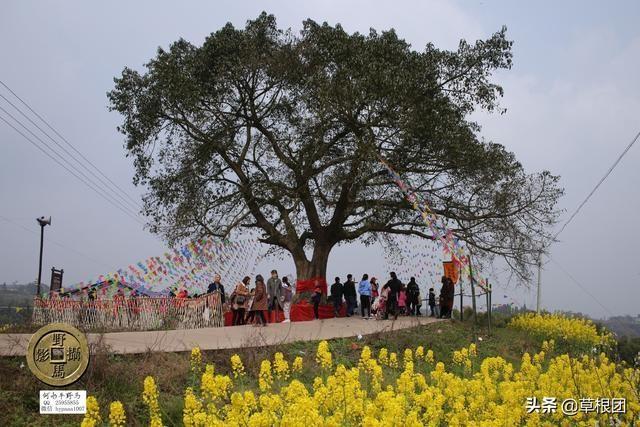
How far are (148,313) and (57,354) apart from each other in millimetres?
10681

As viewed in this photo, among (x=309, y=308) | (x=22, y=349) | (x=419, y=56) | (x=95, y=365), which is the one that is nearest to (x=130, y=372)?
(x=95, y=365)

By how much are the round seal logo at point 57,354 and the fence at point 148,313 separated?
10089 millimetres

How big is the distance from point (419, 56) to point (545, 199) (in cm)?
639

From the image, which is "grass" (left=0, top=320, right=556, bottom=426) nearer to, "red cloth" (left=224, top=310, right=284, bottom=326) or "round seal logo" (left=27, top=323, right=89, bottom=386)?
"round seal logo" (left=27, top=323, right=89, bottom=386)

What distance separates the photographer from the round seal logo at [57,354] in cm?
627

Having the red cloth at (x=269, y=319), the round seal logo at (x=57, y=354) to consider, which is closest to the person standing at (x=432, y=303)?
the red cloth at (x=269, y=319)

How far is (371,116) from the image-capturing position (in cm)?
1944

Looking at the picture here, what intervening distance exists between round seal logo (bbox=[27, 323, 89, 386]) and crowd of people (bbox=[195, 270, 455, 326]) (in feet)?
31.0

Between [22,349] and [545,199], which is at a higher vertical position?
Answer: [545,199]

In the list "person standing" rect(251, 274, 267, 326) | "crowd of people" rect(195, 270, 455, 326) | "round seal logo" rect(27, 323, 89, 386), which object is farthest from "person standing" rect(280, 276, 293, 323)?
"round seal logo" rect(27, 323, 89, 386)

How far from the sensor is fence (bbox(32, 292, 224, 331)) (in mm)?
16719

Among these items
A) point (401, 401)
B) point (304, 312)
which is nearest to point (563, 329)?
point (304, 312)

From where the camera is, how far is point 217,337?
1318cm

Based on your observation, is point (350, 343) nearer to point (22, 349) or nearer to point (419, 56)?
point (22, 349)
